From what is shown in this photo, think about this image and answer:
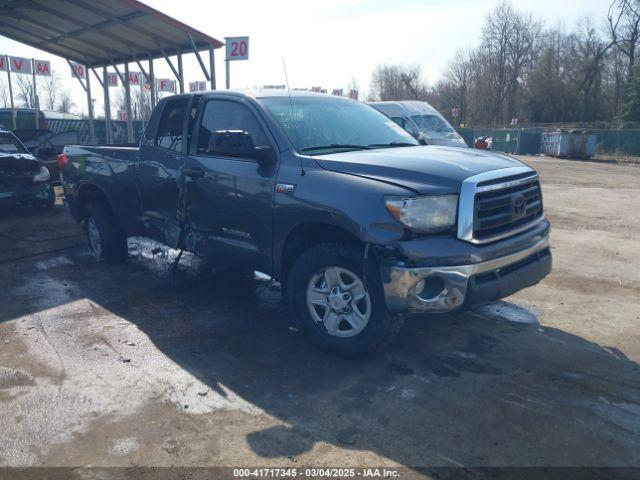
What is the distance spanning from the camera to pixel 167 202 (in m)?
5.54

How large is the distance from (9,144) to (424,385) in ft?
34.1

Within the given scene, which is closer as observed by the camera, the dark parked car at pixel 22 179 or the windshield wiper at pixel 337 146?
the windshield wiper at pixel 337 146

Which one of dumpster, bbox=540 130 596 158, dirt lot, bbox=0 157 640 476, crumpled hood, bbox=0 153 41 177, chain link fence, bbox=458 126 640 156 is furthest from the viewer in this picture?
chain link fence, bbox=458 126 640 156

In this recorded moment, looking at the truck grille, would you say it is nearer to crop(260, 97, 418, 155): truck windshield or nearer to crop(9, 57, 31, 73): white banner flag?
crop(260, 97, 418, 155): truck windshield

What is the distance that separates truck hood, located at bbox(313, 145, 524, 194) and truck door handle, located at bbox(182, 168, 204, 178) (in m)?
1.32

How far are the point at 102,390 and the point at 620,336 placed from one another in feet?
13.6

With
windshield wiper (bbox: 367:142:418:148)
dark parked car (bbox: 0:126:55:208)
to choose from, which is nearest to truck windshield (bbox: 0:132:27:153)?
dark parked car (bbox: 0:126:55:208)

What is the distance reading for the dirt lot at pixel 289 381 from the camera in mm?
3066

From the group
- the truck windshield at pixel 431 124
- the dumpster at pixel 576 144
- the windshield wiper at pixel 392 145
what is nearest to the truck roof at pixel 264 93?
the windshield wiper at pixel 392 145

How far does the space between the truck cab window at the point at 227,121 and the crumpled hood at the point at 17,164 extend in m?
Answer: 6.48

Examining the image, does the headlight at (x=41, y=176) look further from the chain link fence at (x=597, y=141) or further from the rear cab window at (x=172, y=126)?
the chain link fence at (x=597, y=141)

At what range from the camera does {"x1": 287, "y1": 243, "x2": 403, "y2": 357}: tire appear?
3877mm

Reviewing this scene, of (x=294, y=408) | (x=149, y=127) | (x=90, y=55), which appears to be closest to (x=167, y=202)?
(x=149, y=127)

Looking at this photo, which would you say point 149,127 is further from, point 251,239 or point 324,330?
point 324,330
